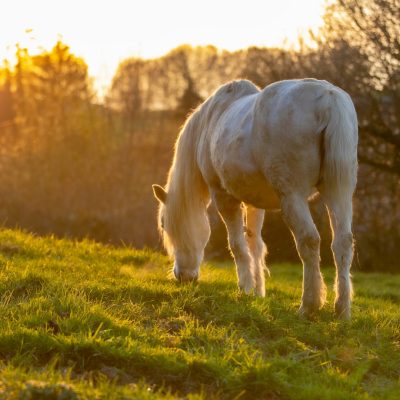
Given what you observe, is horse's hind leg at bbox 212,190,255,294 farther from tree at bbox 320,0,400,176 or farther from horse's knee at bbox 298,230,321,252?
tree at bbox 320,0,400,176

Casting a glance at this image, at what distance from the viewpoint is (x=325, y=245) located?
1883 cm

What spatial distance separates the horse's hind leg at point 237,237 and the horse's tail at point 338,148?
1.72 metres

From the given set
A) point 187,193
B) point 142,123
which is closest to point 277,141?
point 187,193

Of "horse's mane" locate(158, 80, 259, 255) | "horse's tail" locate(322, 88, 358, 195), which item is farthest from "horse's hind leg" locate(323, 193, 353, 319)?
"horse's mane" locate(158, 80, 259, 255)

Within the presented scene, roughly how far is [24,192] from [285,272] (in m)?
11.2

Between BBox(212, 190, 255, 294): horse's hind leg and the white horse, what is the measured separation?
0.04ft

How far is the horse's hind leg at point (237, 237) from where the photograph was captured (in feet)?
25.2

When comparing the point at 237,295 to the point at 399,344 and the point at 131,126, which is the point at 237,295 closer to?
the point at 399,344

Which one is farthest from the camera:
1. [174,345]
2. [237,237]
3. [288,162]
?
[237,237]

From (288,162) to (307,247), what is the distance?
0.78m

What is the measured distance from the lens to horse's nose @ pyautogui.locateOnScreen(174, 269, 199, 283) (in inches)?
321

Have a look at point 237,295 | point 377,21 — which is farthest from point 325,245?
point 237,295

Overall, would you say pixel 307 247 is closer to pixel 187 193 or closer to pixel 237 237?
pixel 237 237

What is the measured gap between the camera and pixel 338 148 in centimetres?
610
